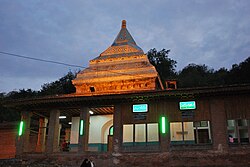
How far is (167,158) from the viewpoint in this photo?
18.1 metres

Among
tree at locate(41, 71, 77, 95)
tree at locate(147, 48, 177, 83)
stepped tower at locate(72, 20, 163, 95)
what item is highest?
tree at locate(147, 48, 177, 83)

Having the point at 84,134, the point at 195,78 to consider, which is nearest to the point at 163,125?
the point at 84,134

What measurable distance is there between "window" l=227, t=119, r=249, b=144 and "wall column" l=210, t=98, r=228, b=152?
68cm

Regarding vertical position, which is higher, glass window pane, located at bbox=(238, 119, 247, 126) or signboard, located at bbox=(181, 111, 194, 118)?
signboard, located at bbox=(181, 111, 194, 118)

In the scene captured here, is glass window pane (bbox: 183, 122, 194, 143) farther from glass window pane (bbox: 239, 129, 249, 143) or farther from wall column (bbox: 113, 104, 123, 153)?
wall column (bbox: 113, 104, 123, 153)

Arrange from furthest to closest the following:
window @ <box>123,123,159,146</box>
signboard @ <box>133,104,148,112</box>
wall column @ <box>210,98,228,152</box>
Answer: window @ <box>123,123,159,146</box>, signboard @ <box>133,104,148,112</box>, wall column @ <box>210,98,228,152</box>

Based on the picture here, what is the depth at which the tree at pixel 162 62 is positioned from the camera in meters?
64.7

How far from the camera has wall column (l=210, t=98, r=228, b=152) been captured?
1778 cm

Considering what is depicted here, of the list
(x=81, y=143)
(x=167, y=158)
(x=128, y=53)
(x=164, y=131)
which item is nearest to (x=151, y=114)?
(x=164, y=131)

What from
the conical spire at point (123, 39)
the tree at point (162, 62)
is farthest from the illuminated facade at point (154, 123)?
the tree at point (162, 62)

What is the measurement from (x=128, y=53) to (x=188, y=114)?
46.6 ft

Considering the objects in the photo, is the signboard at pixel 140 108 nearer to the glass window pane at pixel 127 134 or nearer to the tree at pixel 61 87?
the glass window pane at pixel 127 134

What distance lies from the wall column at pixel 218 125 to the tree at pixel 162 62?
147ft

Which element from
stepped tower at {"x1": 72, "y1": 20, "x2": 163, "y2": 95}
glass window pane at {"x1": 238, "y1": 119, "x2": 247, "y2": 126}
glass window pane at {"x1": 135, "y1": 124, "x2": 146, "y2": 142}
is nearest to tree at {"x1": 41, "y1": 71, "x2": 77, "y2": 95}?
stepped tower at {"x1": 72, "y1": 20, "x2": 163, "y2": 95}
